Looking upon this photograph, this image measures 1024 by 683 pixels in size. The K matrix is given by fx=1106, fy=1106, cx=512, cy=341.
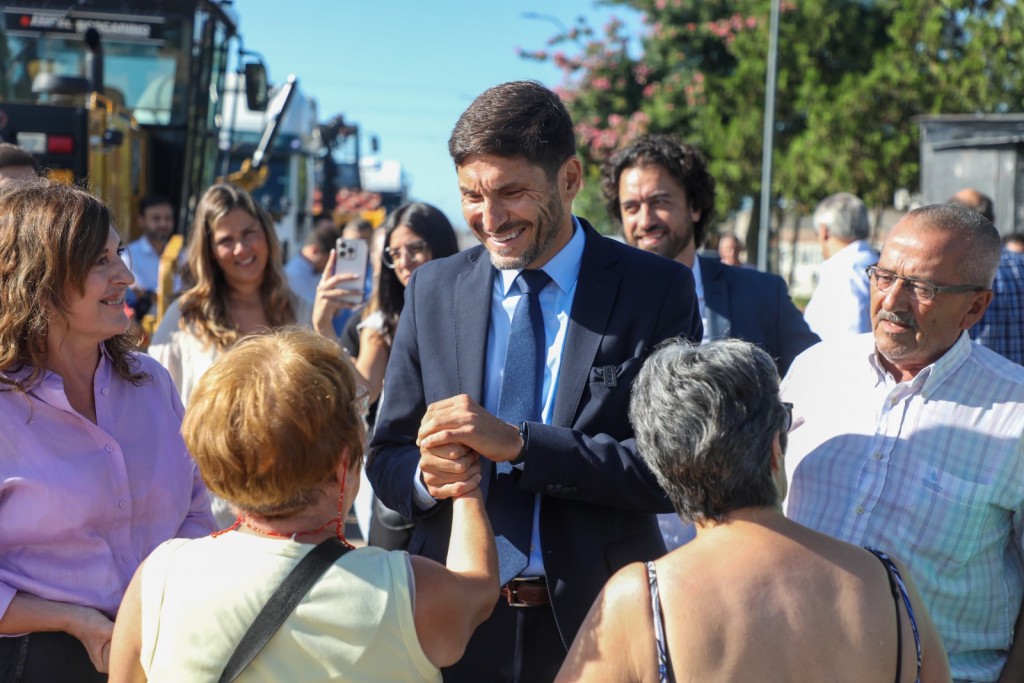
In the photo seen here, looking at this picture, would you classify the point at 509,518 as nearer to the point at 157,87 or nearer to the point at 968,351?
the point at 968,351

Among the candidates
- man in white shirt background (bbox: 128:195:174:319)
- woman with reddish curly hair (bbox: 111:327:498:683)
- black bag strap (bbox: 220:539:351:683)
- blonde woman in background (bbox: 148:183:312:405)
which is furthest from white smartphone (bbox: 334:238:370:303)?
man in white shirt background (bbox: 128:195:174:319)

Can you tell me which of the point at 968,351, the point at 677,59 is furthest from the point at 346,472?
the point at 677,59

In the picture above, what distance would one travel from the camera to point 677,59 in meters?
22.6

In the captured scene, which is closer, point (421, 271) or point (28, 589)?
point (28, 589)

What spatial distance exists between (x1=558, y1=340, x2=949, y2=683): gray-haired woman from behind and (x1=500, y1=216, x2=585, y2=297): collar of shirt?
563 millimetres

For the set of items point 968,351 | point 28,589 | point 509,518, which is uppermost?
point 968,351

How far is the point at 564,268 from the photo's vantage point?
2727 mm

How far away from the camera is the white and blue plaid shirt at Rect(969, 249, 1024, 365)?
525cm

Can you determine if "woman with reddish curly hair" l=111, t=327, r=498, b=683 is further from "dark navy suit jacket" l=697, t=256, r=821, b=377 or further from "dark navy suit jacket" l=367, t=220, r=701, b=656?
"dark navy suit jacket" l=697, t=256, r=821, b=377

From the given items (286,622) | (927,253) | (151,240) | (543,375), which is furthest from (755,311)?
(151,240)

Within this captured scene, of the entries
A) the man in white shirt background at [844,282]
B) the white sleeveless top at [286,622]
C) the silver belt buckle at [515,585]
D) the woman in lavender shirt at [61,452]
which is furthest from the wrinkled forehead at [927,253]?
the man in white shirt background at [844,282]

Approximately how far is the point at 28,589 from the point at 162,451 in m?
0.46

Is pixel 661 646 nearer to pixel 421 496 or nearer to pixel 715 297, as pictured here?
pixel 421 496

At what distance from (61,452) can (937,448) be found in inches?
84.8
